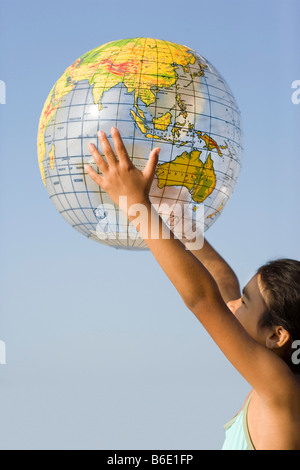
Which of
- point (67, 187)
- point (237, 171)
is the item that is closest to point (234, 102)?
point (237, 171)

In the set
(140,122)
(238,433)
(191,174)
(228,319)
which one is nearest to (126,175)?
(228,319)

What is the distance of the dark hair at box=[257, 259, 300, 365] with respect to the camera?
2.89 metres

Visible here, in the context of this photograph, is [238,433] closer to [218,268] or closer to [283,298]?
[283,298]

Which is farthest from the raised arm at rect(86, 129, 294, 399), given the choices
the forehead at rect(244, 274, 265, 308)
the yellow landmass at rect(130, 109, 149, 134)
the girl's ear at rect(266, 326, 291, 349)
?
the yellow landmass at rect(130, 109, 149, 134)

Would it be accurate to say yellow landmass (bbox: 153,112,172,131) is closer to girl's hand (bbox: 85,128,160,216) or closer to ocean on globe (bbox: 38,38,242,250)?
ocean on globe (bbox: 38,38,242,250)

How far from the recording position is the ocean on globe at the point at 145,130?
11.5ft

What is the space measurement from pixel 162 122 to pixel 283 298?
113 centimetres

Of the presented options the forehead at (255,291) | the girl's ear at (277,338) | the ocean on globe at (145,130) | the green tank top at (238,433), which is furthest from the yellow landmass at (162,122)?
the green tank top at (238,433)

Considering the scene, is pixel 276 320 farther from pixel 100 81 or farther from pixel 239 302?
pixel 100 81

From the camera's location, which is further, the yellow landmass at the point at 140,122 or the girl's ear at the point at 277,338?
the yellow landmass at the point at 140,122

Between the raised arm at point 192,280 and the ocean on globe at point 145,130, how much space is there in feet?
2.33

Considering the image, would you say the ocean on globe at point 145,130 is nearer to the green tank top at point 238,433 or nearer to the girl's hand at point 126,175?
the girl's hand at point 126,175

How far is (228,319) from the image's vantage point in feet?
8.61

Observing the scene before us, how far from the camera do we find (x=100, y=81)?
365 centimetres
